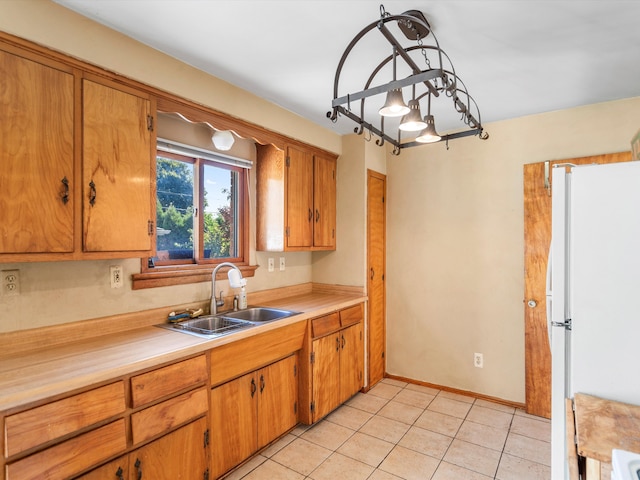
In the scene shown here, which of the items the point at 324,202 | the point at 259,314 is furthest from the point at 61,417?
the point at 324,202

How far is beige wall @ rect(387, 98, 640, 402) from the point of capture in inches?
115

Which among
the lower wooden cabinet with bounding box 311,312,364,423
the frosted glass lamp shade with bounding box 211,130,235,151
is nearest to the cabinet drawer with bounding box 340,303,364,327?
the lower wooden cabinet with bounding box 311,312,364,423

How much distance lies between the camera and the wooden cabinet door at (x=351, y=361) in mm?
3035

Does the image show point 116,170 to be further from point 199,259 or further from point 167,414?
point 167,414

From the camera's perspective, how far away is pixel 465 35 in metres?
1.85

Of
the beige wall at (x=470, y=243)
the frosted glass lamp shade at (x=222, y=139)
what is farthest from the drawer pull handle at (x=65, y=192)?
the beige wall at (x=470, y=243)

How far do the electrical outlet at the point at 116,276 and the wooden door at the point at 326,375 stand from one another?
136cm

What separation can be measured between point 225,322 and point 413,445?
1546 mm

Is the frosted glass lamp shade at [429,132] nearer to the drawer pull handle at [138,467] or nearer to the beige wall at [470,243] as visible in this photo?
the beige wall at [470,243]

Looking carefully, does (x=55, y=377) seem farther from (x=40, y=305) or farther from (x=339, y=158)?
(x=339, y=158)

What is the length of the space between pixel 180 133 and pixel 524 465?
3.09 meters

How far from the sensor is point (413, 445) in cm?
252

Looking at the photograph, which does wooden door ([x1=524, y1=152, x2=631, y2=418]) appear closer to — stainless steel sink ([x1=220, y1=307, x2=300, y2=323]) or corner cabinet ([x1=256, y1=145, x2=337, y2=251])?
corner cabinet ([x1=256, y1=145, x2=337, y2=251])

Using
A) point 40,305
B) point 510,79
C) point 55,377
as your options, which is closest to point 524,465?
point 510,79
